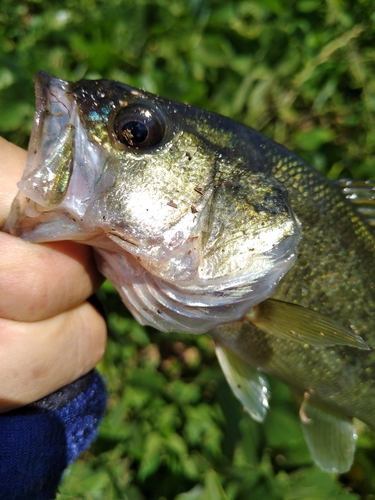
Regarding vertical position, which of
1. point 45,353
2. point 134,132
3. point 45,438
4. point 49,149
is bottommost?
point 45,438

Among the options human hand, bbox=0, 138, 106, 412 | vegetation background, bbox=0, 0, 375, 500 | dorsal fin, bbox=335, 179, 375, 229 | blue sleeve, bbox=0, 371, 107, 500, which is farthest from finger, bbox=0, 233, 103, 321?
vegetation background, bbox=0, 0, 375, 500

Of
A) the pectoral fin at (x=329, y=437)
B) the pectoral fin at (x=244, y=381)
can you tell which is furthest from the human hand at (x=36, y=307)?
the pectoral fin at (x=329, y=437)

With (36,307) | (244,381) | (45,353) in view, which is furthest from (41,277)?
(244,381)

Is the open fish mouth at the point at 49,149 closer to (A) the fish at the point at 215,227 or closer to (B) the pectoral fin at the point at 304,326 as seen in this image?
(A) the fish at the point at 215,227

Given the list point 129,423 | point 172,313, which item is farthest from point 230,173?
point 129,423

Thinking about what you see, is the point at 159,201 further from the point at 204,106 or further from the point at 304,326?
the point at 204,106

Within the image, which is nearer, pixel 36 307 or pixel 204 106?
pixel 36 307
